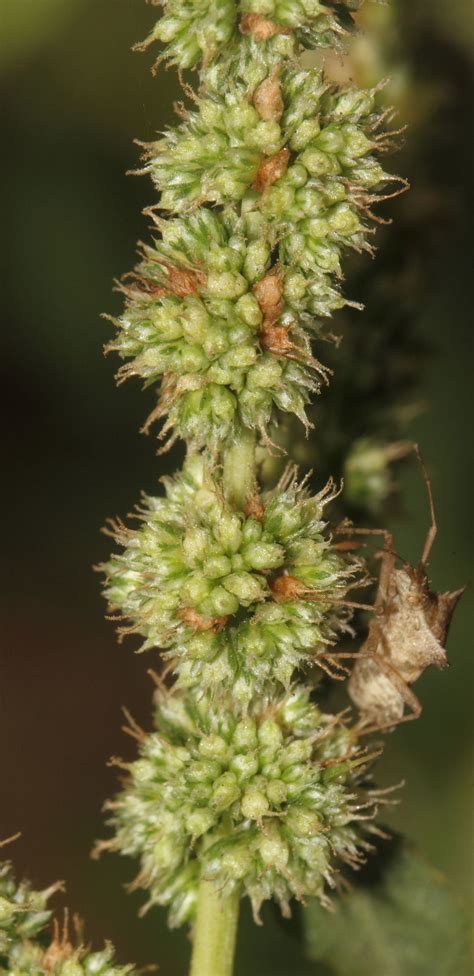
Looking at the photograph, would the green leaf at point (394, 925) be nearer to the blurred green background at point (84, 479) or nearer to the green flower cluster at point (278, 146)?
the blurred green background at point (84, 479)

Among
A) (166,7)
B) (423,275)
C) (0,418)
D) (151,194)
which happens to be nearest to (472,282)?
(151,194)

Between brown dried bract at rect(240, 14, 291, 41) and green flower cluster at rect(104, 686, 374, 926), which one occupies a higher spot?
brown dried bract at rect(240, 14, 291, 41)

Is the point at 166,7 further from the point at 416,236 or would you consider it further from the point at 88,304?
the point at 88,304

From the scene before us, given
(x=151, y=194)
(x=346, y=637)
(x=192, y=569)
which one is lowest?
(x=192, y=569)

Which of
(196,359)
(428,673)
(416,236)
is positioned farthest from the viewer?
(428,673)

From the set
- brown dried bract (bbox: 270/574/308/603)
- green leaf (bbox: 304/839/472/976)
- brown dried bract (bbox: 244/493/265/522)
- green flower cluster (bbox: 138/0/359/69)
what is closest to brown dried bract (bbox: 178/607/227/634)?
brown dried bract (bbox: 270/574/308/603)

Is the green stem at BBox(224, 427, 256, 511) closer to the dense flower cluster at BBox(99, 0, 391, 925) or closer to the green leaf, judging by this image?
the dense flower cluster at BBox(99, 0, 391, 925)
